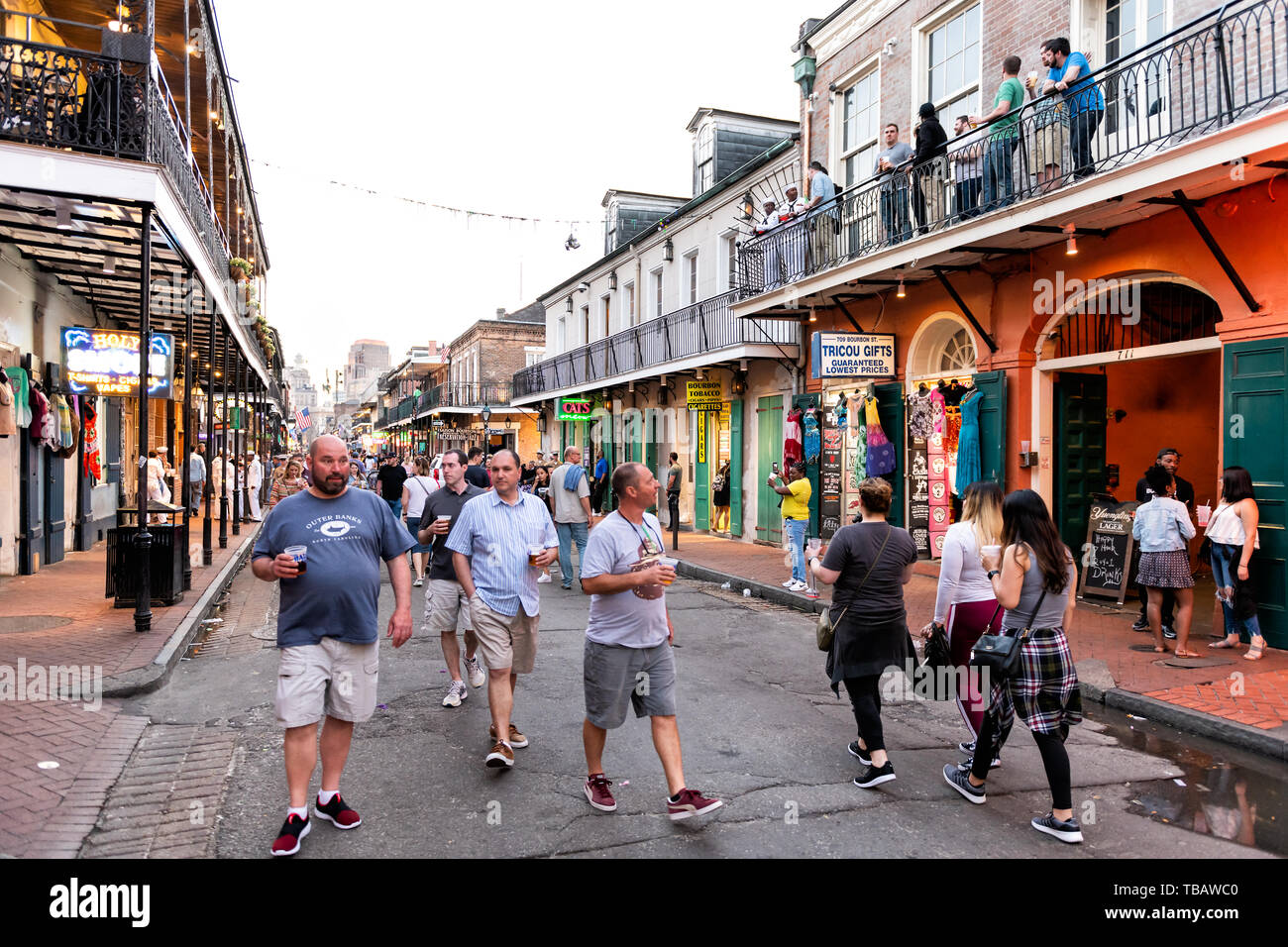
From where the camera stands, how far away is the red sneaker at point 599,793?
13.7 feet

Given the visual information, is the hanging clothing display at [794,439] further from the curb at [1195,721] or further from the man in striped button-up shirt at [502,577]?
the man in striped button-up shirt at [502,577]

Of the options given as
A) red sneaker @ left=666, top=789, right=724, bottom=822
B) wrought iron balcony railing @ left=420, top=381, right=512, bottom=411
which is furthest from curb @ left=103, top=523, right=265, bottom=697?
wrought iron balcony railing @ left=420, top=381, right=512, bottom=411

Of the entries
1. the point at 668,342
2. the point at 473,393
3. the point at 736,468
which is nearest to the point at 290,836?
the point at 736,468

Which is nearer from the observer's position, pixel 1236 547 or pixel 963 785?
pixel 963 785

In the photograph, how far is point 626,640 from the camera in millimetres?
4156

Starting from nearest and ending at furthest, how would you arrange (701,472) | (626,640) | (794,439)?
1. (626,640)
2. (794,439)
3. (701,472)

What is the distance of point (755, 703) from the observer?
6.26 m

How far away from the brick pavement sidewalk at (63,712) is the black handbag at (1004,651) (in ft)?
13.6

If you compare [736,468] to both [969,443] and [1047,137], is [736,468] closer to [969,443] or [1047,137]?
[969,443]

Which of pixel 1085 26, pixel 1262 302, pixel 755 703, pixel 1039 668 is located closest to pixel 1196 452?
pixel 1262 302

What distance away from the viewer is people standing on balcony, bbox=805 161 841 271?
13133mm

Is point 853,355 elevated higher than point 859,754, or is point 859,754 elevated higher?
point 853,355

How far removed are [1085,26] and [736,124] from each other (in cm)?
1191

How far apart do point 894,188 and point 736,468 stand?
27.3ft
